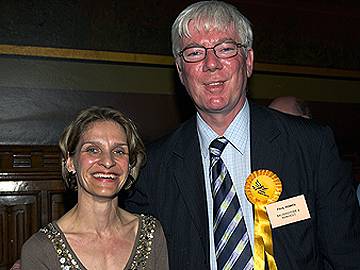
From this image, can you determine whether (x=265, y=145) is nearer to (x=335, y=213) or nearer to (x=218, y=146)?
(x=218, y=146)

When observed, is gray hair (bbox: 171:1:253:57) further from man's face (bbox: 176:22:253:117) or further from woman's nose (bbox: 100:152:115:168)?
woman's nose (bbox: 100:152:115:168)

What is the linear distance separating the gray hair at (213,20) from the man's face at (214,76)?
0.06 feet

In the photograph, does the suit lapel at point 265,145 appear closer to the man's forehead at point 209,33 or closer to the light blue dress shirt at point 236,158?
the light blue dress shirt at point 236,158

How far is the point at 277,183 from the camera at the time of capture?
1.79m

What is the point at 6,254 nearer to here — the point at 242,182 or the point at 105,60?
the point at 105,60

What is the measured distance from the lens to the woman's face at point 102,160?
1779mm

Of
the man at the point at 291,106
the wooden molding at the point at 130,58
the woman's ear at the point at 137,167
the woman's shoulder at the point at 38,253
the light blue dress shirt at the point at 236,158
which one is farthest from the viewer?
the wooden molding at the point at 130,58

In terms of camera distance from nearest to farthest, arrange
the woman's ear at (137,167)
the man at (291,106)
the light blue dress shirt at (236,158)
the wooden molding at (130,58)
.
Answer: the light blue dress shirt at (236,158) < the woman's ear at (137,167) < the man at (291,106) < the wooden molding at (130,58)

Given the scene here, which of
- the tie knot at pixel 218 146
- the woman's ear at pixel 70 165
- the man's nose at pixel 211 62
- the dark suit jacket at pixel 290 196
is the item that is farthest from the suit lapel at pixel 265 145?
the woman's ear at pixel 70 165

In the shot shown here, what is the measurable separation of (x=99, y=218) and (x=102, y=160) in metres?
0.21

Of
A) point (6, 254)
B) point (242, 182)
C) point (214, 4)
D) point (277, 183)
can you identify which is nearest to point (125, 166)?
point (242, 182)

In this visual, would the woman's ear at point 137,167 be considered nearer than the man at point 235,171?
No

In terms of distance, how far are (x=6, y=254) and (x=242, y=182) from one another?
232 cm

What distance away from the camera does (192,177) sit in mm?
1872
